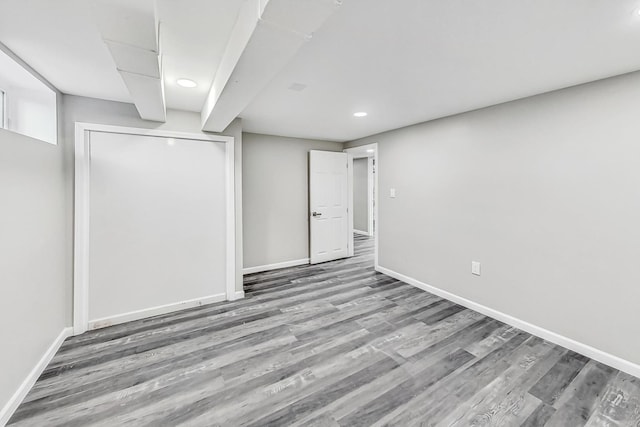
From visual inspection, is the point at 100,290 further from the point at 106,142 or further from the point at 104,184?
the point at 106,142

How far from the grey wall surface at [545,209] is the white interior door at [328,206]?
1.65 metres

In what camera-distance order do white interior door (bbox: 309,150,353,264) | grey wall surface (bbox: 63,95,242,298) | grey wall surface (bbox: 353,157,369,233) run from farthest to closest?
grey wall surface (bbox: 353,157,369,233), white interior door (bbox: 309,150,353,264), grey wall surface (bbox: 63,95,242,298)

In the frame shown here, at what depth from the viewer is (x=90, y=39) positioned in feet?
5.13

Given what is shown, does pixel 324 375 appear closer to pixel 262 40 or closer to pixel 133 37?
pixel 262 40

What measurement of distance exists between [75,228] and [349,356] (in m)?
2.73

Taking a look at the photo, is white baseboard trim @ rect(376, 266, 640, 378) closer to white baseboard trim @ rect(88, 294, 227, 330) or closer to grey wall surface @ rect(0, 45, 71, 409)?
white baseboard trim @ rect(88, 294, 227, 330)

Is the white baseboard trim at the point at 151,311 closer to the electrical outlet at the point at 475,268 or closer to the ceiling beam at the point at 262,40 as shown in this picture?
the ceiling beam at the point at 262,40

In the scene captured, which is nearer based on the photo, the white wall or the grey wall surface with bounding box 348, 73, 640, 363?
the white wall

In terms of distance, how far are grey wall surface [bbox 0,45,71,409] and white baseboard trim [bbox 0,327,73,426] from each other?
0.12ft

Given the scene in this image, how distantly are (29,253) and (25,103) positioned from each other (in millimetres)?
1123

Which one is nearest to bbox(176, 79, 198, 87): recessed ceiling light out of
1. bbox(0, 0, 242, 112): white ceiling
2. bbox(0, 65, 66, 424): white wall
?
bbox(0, 0, 242, 112): white ceiling

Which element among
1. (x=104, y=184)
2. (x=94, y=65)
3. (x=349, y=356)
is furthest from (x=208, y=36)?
(x=349, y=356)

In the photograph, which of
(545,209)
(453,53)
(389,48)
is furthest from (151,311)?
(545,209)

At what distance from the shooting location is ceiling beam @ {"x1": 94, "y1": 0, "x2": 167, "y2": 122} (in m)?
1.10
